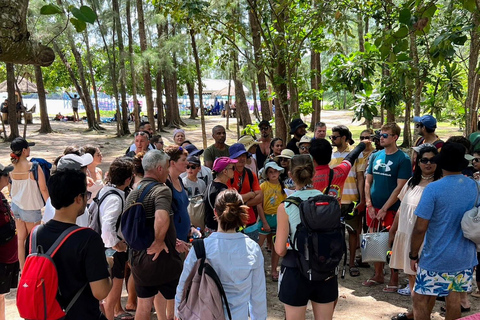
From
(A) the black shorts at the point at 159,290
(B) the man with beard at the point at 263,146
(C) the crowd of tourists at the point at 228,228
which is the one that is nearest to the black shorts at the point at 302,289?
(C) the crowd of tourists at the point at 228,228

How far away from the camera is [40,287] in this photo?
2.44 metres

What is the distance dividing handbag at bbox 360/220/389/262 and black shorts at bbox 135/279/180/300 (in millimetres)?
2249

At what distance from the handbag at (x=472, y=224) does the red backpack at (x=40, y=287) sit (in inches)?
113

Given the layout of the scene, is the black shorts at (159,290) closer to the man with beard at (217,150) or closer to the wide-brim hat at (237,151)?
the wide-brim hat at (237,151)

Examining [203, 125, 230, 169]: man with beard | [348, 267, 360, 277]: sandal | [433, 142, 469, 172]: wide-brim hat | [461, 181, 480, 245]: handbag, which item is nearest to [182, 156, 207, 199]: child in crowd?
[203, 125, 230, 169]: man with beard

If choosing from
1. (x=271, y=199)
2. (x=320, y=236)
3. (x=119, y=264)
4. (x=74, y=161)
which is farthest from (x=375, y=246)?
(x=74, y=161)

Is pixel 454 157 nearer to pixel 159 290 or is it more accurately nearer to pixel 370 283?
pixel 370 283

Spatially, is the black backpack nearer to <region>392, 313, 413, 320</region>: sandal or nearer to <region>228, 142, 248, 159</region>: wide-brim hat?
<region>392, 313, 413, 320</region>: sandal

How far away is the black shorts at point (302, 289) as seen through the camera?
10.9 feet

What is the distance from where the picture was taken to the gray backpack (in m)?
2.88

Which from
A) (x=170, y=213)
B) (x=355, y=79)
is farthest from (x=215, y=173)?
(x=355, y=79)

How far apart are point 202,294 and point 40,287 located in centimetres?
94

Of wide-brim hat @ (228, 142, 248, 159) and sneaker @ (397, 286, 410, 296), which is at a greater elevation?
wide-brim hat @ (228, 142, 248, 159)

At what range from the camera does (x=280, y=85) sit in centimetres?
900
